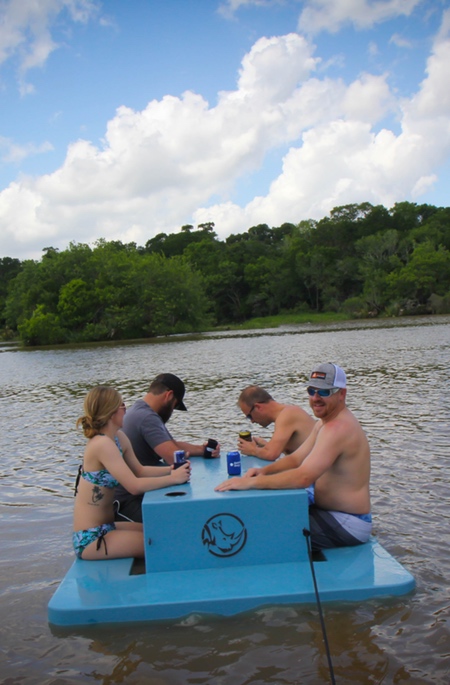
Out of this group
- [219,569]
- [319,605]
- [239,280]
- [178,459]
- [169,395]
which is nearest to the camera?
[319,605]

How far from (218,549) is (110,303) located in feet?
219

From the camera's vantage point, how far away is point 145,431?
6.50 m

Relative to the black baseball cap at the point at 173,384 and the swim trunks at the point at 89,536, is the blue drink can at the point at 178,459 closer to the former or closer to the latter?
the swim trunks at the point at 89,536

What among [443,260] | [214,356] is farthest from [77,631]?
[443,260]

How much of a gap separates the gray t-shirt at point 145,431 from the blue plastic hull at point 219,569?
129 centimetres

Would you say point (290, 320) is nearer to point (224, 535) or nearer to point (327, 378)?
point (327, 378)

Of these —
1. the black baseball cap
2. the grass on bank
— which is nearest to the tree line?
the grass on bank

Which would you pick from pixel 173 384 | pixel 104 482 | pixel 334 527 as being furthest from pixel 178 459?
pixel 334 527

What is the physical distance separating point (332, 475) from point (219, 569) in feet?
3.87

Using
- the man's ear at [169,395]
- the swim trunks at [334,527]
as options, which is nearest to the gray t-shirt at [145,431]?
the man's ear at [169,395]

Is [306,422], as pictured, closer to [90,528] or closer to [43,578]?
[90,528]

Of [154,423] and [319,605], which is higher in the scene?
[154,423]

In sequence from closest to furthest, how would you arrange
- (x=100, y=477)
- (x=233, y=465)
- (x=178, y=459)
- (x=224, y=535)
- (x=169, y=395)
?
1. (x=224, y=535)
2. (x=100, y=477)
3. (x=233, y=465)
4. (x=178, y=459)
5. (x=169, y=395)

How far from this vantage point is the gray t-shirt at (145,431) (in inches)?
255
